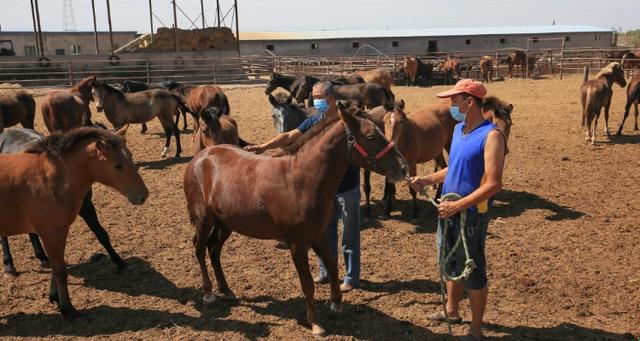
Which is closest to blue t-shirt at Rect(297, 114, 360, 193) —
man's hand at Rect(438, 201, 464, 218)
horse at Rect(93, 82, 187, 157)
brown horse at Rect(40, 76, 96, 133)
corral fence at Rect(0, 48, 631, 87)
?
man's hand at Rect(438, 201, 464, 218)

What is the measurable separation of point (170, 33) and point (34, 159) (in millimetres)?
30137

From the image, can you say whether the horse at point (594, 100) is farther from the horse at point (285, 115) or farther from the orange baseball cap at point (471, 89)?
the orange baseball cap at point (471, 89)

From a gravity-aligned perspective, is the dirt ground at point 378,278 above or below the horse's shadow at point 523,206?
below

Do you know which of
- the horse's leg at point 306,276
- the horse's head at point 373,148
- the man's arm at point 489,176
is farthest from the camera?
→ the horse's leg at point 306,276

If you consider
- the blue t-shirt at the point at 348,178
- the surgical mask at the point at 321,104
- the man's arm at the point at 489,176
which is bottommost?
the blue t-shirt at the point at 348,178

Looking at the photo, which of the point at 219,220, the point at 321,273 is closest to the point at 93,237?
the point at 219,220

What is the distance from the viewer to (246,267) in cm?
545

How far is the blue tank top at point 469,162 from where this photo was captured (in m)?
3.34

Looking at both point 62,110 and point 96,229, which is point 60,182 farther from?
point 62,110

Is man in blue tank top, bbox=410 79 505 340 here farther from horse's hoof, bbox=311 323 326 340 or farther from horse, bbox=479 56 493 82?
horse, bbox=479 56 493 82

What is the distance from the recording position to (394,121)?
6.47 metres

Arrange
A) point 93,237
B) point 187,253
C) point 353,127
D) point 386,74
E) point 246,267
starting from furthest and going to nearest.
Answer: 1. point 386,74
2. point 93,237
3. point 187,253
4. point 246,267
5. point 353,127

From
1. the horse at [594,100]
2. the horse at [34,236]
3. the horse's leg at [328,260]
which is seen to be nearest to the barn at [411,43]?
the horse at [594,100]

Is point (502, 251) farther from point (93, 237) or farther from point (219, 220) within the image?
point (93, 237)
